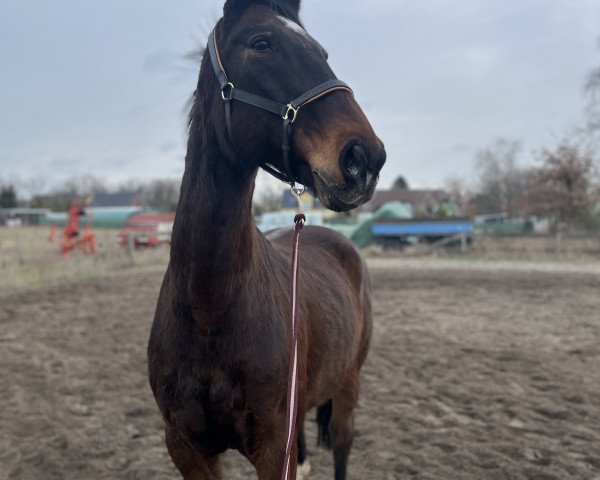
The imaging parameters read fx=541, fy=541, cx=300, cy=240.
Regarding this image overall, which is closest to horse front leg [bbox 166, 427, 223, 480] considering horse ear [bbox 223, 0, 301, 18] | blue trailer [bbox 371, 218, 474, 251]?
horse ear [bbox 223, 0, 301, 18]

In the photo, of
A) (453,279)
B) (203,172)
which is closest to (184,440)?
(203,172)

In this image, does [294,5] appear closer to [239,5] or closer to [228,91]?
[239,5]

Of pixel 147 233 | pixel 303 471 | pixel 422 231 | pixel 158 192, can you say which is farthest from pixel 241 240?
pixel 158 192

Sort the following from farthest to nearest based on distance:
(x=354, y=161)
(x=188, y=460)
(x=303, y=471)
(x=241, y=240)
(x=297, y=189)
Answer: (x=303, y=471) < (x=188, y=460) < (x=241, y=240) < (x=297, y=189) < (x=354, y=161)

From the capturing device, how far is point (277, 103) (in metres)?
2.00

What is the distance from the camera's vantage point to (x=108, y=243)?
1975 centimetres

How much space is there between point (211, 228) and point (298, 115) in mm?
619

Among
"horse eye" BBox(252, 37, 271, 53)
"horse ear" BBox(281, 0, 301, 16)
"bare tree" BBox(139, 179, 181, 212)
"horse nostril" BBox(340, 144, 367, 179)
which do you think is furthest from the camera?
"bare tree" BBox(139, 179, 181, 212)

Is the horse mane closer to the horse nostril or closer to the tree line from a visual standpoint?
the horse nostril

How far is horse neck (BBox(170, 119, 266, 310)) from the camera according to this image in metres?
2.24

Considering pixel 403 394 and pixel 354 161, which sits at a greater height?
pixel 354 161

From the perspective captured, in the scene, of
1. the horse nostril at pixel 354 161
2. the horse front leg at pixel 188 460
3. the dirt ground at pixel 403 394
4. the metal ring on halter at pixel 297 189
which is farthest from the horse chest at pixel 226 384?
the dirt ground at pixel 403 394

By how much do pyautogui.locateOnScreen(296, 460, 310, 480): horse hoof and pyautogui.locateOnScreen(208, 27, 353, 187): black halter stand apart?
2.53 m

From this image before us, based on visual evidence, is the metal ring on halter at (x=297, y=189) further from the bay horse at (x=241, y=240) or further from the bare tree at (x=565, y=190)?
the bare tree at (x=565, y=190)
